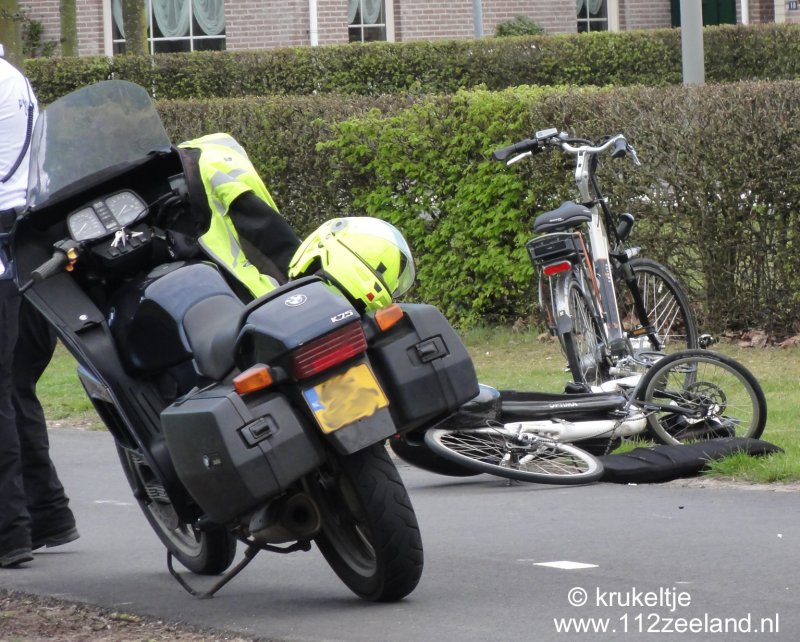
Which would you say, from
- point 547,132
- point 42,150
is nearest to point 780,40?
point 547,132

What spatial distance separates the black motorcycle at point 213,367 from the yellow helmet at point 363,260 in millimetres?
59

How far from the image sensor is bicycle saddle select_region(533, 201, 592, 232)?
829cm

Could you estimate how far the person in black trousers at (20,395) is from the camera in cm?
595

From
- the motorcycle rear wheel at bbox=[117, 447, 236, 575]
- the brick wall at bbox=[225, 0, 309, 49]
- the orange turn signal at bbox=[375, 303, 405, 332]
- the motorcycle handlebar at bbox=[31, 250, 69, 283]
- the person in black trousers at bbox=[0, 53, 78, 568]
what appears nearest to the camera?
the orange turn signal at bbox=[375, 303, 405, 332]

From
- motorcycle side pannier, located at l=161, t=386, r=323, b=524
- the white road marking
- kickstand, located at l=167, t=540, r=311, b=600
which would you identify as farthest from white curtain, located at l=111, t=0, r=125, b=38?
motorcycle side pannier, located at l=161, t=386, r=323, b=524

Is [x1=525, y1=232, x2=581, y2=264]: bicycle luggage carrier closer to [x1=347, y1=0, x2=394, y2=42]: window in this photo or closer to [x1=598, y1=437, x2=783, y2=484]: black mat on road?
[x1=598, y1=437, x2=783, y2=484]: black mat on road

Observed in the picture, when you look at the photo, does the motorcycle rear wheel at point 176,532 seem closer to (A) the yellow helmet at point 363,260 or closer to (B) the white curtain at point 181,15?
(A) the yellow helmet at point 363,260

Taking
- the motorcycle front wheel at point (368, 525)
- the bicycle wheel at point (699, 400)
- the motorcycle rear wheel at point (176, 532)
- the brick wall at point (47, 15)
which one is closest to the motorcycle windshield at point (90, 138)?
the motorcycle rear wheel at point (176, 532)

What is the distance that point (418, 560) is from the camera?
15.9 feet

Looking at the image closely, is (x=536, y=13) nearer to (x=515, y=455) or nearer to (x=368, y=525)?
(x=515, y=455)

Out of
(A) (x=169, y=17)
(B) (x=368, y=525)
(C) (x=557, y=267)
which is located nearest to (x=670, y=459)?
(C) (x=557, y=267)

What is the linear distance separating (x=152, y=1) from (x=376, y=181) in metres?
16.8

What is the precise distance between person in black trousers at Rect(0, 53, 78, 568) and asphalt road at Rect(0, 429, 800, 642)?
15cm

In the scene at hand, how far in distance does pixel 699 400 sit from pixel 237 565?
321 centimetres
